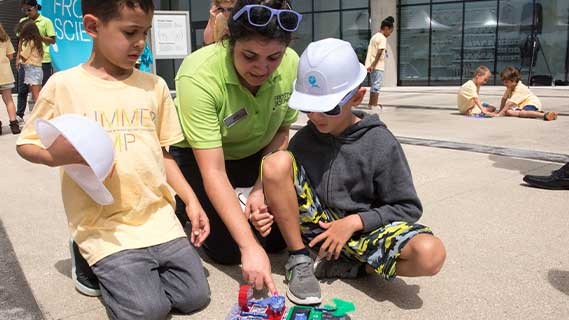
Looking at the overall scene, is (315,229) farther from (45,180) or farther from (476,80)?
(476,80)

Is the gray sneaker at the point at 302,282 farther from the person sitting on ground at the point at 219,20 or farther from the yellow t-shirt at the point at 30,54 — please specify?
the yellow t-shirt at the point at 30,54

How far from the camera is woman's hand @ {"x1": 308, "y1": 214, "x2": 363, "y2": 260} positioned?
7.06ft

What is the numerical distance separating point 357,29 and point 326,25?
3.66 feet

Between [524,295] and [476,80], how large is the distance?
713 centimetres

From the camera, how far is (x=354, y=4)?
16.7 meters

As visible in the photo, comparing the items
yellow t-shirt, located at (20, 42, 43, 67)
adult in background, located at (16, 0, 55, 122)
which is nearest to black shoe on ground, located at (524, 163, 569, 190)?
adult in background, located at (16, 0, 55, 122)

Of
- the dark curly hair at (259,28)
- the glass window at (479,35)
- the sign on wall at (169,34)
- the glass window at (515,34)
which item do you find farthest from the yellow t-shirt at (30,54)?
the glass window at (515,34)

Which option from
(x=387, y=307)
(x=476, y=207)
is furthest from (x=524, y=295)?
(x=476, y=207)

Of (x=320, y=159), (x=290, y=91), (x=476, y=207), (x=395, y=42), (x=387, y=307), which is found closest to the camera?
(x=387, y=307)

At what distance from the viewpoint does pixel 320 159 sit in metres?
2.31

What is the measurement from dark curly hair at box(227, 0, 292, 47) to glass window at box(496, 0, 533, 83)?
1446 cm

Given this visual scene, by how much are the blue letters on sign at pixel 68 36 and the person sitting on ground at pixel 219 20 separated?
2.27m

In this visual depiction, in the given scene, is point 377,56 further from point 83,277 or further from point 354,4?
point 83,277

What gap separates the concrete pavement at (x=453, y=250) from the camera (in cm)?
209
